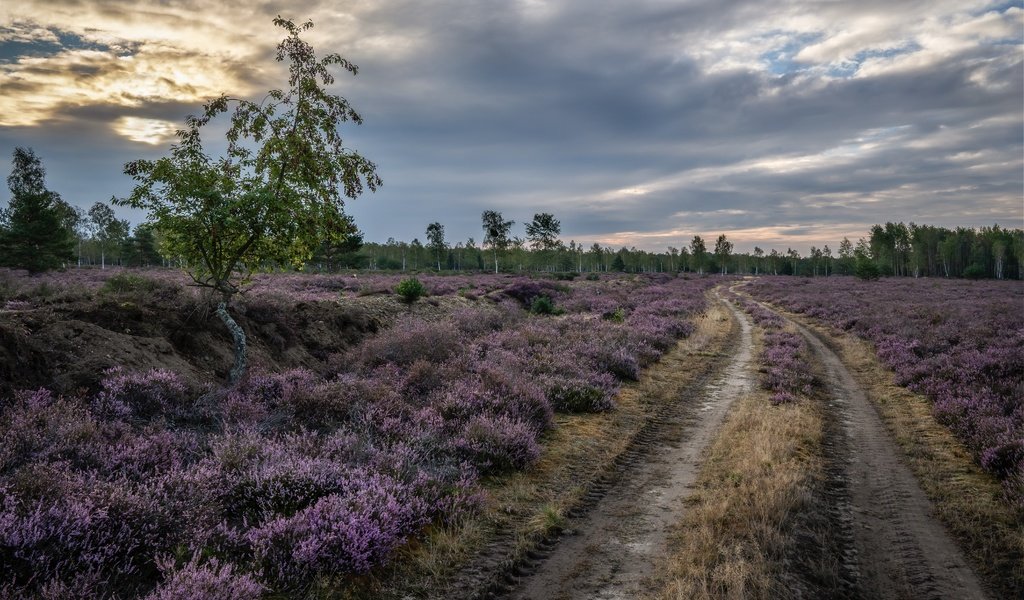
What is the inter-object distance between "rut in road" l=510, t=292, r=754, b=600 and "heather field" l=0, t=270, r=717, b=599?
4.94 feet

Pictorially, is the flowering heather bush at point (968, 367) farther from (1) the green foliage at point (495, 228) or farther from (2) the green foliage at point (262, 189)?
(1) the green foliage at point (495, 228)

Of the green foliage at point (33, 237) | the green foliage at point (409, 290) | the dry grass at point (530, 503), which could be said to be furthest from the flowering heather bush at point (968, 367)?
the green foliage at point (33, 237)

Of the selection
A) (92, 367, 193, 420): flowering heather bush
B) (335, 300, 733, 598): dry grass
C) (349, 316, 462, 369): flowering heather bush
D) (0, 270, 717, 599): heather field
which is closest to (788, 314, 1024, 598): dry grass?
(335, 300, 733, 598): dry grass

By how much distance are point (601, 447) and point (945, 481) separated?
5516 millimetres

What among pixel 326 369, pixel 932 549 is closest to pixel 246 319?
pixel 326 369

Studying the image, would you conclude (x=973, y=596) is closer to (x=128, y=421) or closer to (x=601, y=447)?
(x=601, y=447)

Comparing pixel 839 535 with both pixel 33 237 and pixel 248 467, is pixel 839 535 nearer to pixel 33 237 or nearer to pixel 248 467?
pixel 248 467

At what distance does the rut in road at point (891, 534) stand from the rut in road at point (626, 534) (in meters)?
2.11

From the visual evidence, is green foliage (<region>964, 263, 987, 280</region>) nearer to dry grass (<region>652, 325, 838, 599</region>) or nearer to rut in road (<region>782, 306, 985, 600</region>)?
rut in road (<region>782, 306, 985, 600</region>)

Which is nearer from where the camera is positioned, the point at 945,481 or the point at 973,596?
the point at 973,596

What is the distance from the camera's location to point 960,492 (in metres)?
7.36

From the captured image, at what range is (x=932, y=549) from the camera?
5.77 metres

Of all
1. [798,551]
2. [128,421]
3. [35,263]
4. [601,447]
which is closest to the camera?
[798,551]

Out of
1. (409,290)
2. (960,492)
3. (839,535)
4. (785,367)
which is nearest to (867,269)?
(785,367)
